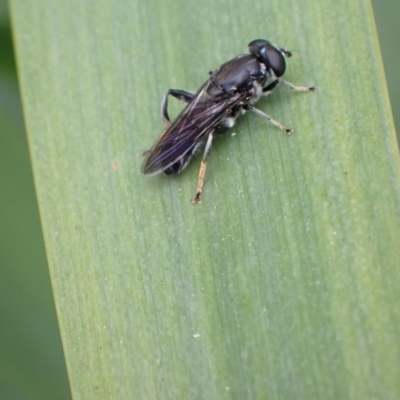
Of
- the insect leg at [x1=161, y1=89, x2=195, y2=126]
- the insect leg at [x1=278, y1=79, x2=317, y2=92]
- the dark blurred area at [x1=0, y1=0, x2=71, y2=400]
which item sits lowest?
the dark blurred area at [x1=0, y1=0, x2=71, y2=400]

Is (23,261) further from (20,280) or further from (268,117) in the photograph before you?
(268,117)

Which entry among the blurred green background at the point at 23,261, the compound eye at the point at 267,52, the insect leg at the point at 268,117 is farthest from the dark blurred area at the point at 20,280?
the compound eye at the point at 267,52

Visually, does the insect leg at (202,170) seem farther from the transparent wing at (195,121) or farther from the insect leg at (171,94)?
the insect leg at (171,94)

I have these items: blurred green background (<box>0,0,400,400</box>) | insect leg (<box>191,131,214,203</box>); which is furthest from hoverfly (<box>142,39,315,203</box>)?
blurred green background (<box>0,0,400,400</box>)

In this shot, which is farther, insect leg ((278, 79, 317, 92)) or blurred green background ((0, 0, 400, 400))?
blurred green background ((0, 0, 400, 400))

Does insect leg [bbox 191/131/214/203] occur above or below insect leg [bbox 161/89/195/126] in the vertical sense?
below

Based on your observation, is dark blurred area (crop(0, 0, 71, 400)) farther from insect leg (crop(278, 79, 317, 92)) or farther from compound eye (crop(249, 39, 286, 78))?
insect leg (crop(278, 79, 317, 92))

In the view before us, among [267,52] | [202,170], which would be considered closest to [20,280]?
[202,170]

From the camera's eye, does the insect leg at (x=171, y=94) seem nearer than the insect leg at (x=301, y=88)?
No

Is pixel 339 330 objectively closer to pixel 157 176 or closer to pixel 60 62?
pixel 157 176
